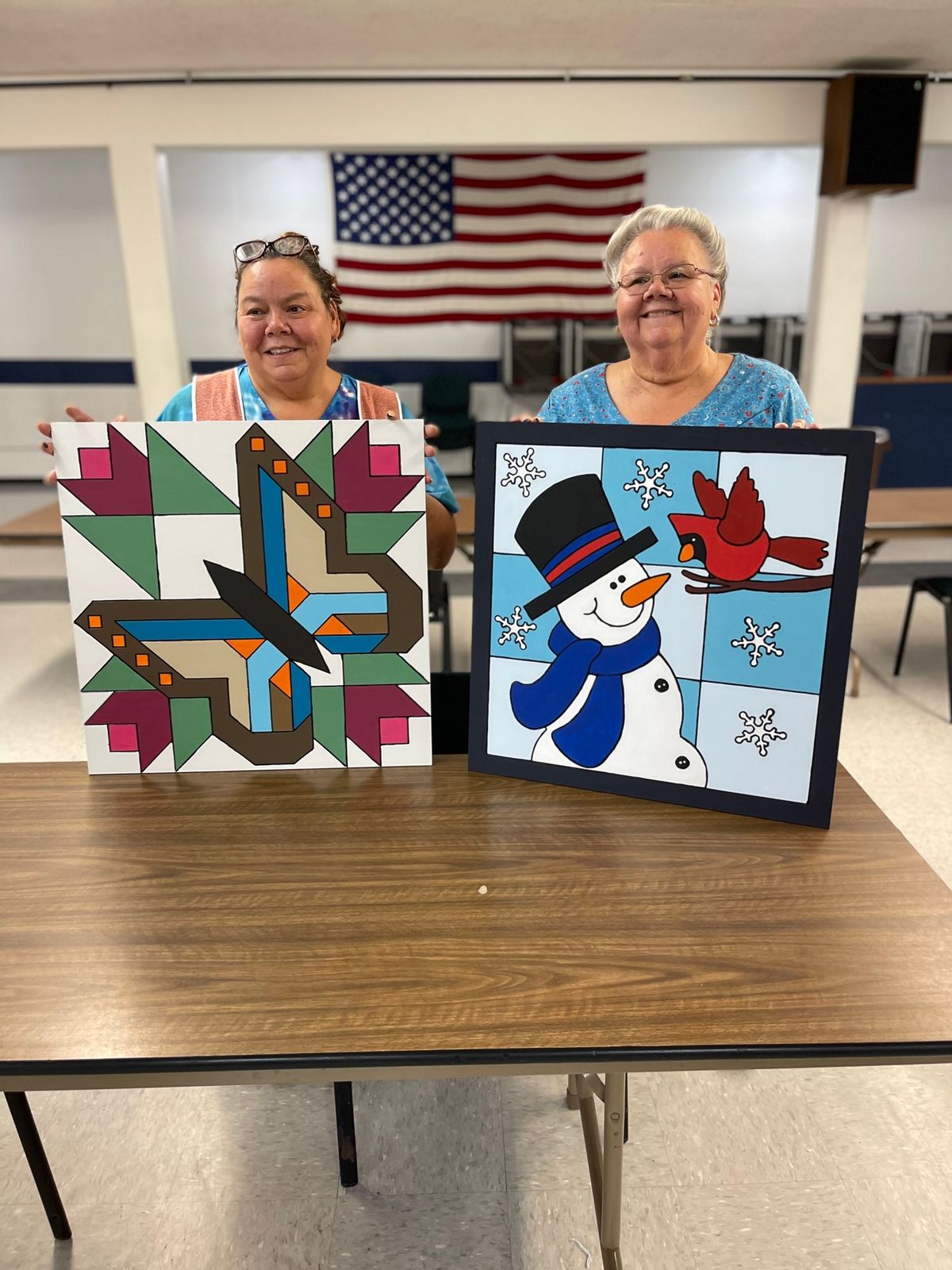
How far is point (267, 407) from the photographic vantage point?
1616mm

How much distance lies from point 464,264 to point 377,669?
24.6 ft

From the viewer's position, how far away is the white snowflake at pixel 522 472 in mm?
1186

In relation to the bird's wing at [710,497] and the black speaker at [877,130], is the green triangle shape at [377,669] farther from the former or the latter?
the black speaker at [877,130]

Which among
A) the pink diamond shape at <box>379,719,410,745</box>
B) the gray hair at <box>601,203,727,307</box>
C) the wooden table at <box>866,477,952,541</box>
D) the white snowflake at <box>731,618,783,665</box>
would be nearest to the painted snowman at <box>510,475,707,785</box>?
the white snowflake at <box>731,618,783,665</box>

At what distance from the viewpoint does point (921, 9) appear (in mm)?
4016

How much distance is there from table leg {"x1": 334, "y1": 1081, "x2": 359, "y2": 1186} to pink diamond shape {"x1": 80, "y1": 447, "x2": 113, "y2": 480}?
43.3 inches

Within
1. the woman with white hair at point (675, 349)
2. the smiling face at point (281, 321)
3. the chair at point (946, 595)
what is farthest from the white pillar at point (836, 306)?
the smiling face at point (281, 321)

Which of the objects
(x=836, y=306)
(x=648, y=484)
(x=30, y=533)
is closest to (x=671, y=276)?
(x=648, y=484)

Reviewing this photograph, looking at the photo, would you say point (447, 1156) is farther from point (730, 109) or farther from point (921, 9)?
point (730, 109)

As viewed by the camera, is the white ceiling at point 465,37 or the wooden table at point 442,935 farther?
the white ceiling at point 465,37

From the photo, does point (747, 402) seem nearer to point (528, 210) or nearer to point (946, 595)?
point (946, 595)

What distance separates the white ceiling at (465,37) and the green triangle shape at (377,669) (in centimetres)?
383

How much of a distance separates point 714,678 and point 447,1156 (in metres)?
1.12

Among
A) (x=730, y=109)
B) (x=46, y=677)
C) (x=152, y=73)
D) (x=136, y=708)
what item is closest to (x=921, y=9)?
(x=730, y=109)
